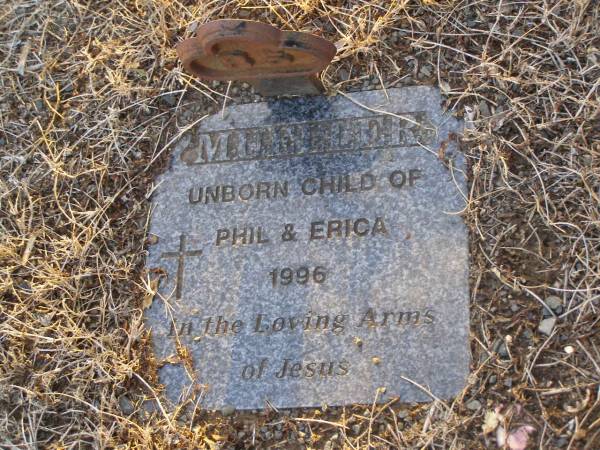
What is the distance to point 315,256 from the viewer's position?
2.54 meters

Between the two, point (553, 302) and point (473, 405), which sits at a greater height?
point (553, 302)

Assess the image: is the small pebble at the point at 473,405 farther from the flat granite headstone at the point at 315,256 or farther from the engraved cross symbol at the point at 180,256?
the engraved cross symbol at the point at 180,256

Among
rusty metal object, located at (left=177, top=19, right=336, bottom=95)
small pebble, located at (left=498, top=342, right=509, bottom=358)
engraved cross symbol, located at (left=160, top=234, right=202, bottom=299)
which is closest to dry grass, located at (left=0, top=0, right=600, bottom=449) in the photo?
small pebble, located at (left=498, top=342, right=509, bottom=358)

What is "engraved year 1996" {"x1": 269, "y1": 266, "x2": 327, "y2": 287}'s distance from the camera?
2516 mm

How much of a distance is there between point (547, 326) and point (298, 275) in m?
0.71

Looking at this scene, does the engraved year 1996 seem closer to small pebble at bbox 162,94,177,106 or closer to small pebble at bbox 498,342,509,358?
small pebble at bbox 498,342,509,358

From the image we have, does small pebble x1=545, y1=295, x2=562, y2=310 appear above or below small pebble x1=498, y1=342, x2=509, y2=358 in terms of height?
above

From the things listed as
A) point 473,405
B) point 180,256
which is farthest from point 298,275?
point 473,405

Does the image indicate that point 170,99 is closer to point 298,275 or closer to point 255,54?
point 255,54

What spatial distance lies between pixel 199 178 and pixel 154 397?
2.25ft

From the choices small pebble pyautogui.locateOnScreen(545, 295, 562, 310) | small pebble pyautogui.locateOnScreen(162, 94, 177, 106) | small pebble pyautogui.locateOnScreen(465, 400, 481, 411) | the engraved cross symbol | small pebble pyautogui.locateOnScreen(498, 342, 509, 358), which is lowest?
Result: small pebble pyautogui.locateOnScreen(465, 400, 481, 411)

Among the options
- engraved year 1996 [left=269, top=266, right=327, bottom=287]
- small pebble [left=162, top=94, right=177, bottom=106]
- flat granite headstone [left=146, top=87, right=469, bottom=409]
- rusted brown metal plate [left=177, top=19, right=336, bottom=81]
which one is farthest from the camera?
small pebble [left=162, top=94, right=177, bottom=106]

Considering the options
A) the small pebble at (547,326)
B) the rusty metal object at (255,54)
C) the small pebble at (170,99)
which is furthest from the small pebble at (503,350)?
the small pebble at (170,99)

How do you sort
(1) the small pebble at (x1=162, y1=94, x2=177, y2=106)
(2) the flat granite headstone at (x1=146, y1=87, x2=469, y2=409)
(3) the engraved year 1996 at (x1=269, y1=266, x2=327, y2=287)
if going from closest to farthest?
(2) the flat granite headstone at (x1=146, y1=87, x2=469, y2=409), (3) the engraved year 1996 at (x1=269, y1=266, x2=327, y2=287), (1) the small pebble at (x1=162, y1=94, x2=177, y2=106)
